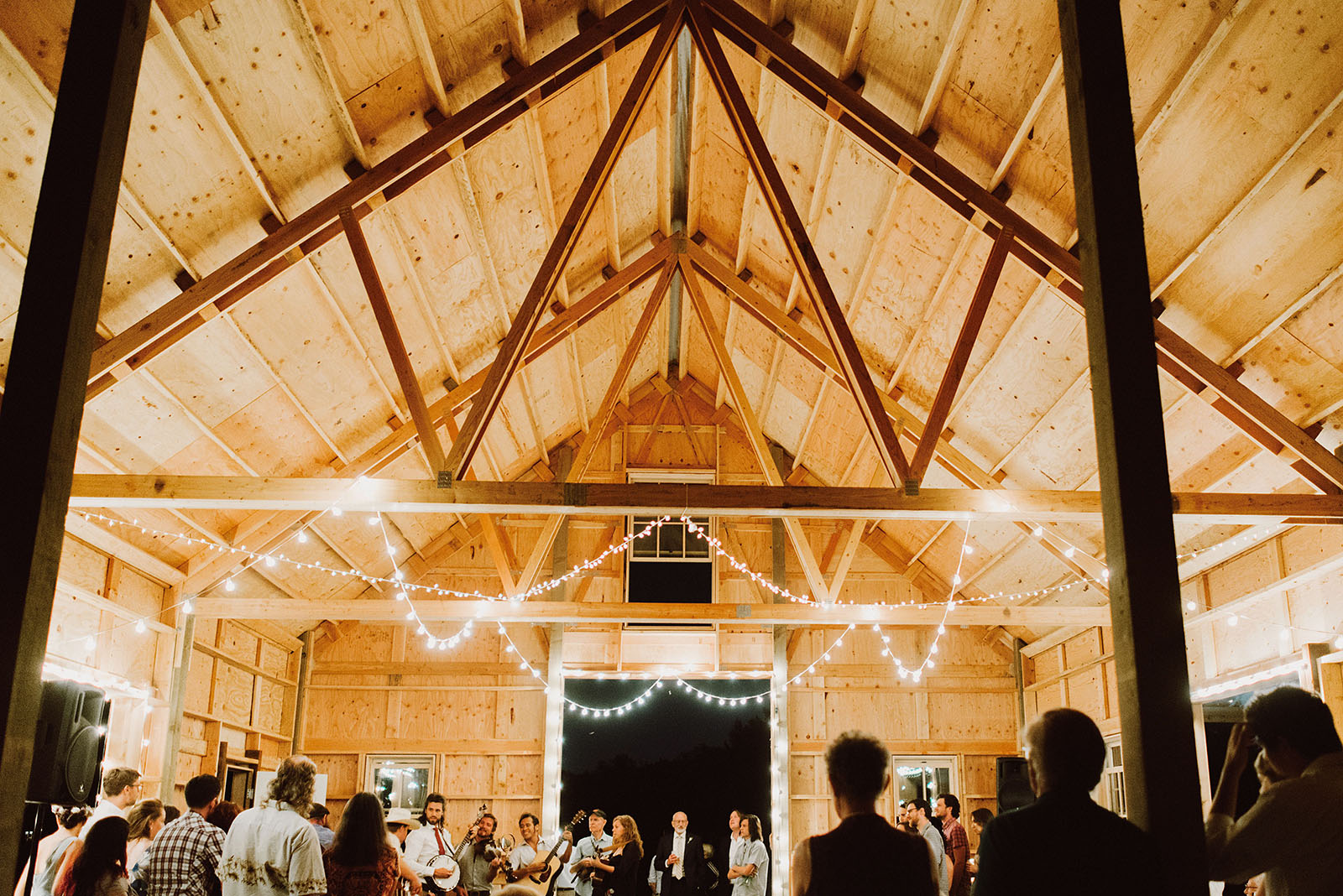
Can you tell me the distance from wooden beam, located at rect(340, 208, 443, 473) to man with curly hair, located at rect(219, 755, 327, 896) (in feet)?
9.54

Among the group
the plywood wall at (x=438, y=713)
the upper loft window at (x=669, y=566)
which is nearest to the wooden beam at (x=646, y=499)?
the upper loft window at (x=669, y=566)

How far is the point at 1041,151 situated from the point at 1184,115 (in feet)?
3.24

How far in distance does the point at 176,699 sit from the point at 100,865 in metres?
6.67

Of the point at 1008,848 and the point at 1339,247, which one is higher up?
the point at 1339,247

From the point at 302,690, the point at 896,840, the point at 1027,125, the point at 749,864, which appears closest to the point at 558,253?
the point at 1027,125

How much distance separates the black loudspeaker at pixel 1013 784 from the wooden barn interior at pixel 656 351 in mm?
1865

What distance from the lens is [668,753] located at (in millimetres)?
12617

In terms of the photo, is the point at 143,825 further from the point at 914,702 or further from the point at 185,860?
the point at 914,702

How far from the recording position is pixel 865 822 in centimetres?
228

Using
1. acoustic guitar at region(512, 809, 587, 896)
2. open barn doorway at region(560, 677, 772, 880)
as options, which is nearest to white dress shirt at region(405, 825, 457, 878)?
acoustic guitar at region(512, 809, 587, 896)

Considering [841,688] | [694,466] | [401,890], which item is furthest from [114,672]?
[841,688]

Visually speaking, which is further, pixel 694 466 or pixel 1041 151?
pixel 694 466

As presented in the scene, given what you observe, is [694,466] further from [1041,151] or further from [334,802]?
[1041,151]

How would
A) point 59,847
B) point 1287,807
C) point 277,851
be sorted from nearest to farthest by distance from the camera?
point 1287,807
point 277,851
point 59,847
